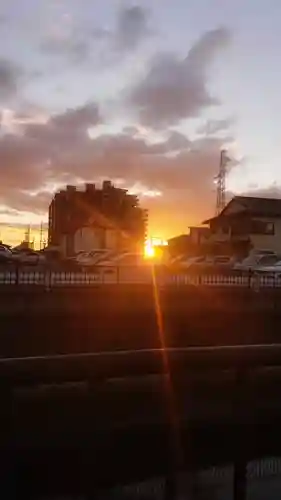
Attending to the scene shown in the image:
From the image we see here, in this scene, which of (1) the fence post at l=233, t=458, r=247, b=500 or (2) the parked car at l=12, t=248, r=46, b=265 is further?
(2) the parked car at l=12, t=248, r=46, b=265

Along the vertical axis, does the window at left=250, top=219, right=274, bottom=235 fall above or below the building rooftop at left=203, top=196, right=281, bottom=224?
below

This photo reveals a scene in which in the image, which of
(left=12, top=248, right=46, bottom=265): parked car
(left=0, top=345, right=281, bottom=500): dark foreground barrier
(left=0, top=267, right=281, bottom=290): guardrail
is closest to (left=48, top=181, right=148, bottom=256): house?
(left=12, top=248, right=46, bottom=265): parked car

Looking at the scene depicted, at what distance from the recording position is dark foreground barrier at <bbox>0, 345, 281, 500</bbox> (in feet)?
12.7

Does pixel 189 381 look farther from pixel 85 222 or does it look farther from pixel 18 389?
pixel 85 222

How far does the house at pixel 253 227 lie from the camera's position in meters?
59.3

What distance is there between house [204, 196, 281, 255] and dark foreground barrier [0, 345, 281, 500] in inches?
2135

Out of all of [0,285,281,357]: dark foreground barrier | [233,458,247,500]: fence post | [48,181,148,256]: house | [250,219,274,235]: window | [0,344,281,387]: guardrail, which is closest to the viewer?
[0,344,281,387]: guardrail

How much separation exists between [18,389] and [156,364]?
83 cm

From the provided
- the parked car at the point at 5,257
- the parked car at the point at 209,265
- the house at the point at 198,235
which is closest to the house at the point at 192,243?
the house at the point at 198,235

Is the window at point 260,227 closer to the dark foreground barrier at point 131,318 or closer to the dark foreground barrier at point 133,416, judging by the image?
the dark foreground barrier at point 131,318

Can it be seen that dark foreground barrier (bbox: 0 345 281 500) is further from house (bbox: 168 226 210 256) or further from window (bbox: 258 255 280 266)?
house (bbox: 168 226 210 256)

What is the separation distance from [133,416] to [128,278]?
20.8 m

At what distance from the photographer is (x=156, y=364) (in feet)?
13.3

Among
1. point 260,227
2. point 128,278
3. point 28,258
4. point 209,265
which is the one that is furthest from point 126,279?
point 260,227
